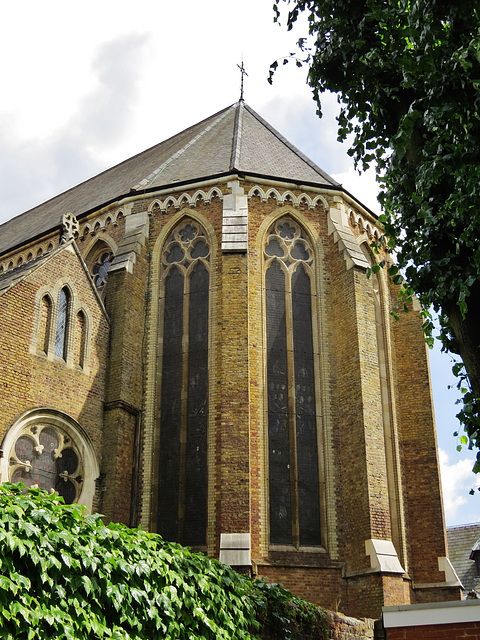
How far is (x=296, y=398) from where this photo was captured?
17922mm

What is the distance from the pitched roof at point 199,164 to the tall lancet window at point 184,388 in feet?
6.87

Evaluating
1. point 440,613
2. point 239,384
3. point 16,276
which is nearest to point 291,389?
point 239,384

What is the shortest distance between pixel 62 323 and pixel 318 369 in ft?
20.0

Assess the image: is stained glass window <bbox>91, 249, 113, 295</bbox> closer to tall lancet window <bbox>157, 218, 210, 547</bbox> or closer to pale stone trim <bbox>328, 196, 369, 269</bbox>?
tall lancet window <bbox>157, 218, 210, 547</bbox>

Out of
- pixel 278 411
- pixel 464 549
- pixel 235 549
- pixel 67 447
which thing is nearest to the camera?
pixel 235 549

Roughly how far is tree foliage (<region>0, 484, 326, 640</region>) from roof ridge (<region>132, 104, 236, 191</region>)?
12.8 meters

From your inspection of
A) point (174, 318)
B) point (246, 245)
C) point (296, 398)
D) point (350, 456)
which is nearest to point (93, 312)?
point (174, 318)

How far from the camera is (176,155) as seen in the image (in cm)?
2253

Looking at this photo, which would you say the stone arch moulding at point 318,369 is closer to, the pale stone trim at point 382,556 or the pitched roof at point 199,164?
the pale stone trim at point 382,556

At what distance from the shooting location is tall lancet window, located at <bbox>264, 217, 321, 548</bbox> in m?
16.8

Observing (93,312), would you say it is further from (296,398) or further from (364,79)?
(364,79)

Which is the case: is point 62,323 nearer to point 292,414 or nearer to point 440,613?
point 292,414

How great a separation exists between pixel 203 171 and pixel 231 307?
483 centimetres

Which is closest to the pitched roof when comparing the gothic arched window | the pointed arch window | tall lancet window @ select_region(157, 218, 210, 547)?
tall lancet window @ select_region(157, 218, 210, 547)
